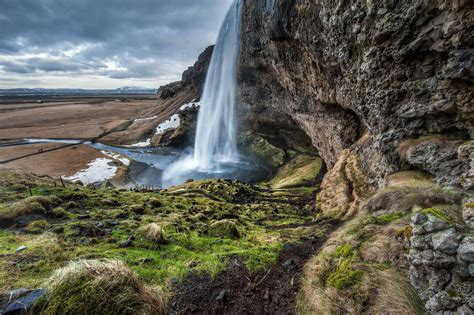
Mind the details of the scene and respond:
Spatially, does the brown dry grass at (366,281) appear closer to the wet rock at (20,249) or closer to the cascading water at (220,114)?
the wet rock at (20,249)

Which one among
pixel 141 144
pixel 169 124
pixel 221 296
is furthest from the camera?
pixel 169 124

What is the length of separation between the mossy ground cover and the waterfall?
3555cm

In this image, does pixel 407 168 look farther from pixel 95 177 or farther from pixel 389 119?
pixel 95 177

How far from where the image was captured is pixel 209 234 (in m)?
14.1

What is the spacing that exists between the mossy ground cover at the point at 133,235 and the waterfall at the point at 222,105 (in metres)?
35.6

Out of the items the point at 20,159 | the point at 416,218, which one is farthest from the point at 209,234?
the point at 20,159

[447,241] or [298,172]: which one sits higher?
[447,241]

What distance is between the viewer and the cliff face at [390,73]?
42.7 ft

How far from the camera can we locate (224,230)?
1441cm

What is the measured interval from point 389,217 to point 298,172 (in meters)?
28.7

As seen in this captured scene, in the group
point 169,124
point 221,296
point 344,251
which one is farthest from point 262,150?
point 221,296

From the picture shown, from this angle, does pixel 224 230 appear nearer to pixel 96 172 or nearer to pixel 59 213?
pixel 59 213

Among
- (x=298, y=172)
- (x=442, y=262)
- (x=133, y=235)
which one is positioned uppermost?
(x=442, y=262)

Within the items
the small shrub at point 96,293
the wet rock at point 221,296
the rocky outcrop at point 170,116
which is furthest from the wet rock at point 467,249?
the rocky outcrop at point 170,116
